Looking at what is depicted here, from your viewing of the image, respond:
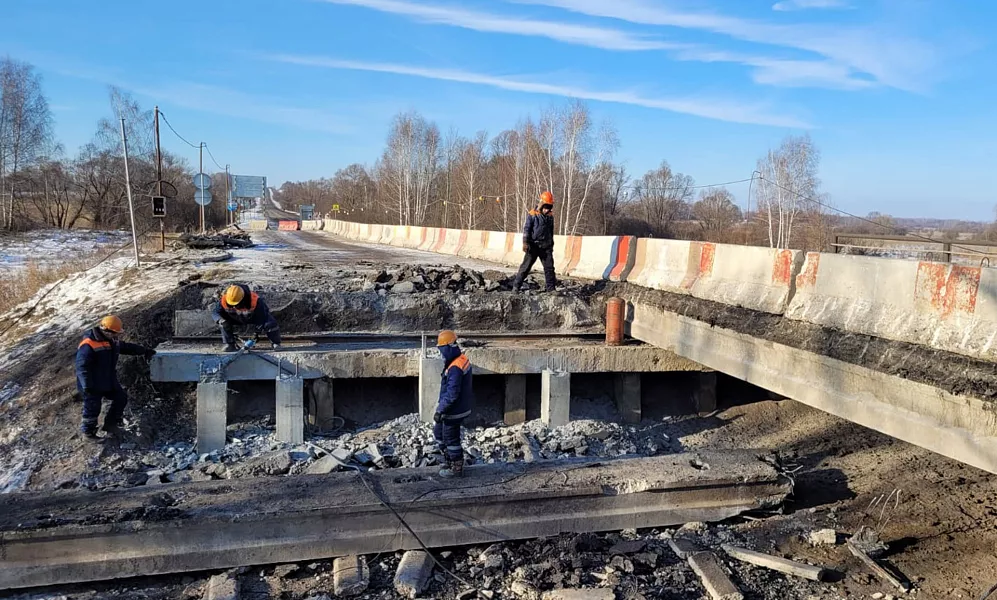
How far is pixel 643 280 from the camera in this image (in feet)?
33.9

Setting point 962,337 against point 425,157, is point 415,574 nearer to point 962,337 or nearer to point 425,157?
point 962,337

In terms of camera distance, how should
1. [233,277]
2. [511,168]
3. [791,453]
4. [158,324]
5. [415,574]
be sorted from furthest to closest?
[511,168] → [233,277] → [158,324] → [791,453] → [415,574]

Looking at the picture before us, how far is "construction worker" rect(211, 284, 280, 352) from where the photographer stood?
831cm

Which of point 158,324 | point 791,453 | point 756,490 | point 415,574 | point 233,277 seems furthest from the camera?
point 233,277

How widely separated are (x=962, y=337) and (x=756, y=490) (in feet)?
6.99

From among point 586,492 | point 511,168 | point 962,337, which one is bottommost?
point 586,492

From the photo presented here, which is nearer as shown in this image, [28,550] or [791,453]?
[28,550]

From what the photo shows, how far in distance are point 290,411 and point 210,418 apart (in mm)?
904

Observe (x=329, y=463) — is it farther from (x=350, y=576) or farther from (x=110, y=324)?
(x=110, y=324)

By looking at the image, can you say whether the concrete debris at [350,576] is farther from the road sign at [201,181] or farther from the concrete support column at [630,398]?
the road sign at [201,181]

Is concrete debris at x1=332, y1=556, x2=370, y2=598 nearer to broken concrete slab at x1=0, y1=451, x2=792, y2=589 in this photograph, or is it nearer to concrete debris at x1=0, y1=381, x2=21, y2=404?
broken concrete slab at x1=0, y1=451, x2=792, y2=589

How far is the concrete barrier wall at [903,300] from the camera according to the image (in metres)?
4.90

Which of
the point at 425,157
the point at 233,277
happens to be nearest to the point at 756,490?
the point at 233,277

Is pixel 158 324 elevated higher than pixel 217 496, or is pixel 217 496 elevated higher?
pixel 158 324
